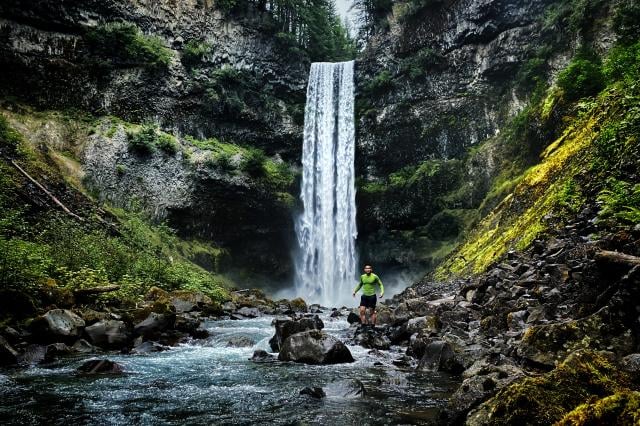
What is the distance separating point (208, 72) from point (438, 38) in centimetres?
1695

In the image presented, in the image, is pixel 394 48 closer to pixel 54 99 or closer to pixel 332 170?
pixel 332 170

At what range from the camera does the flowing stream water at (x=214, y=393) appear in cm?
437

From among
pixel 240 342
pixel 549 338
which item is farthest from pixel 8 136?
pixel 549 338

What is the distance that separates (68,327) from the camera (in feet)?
26.7

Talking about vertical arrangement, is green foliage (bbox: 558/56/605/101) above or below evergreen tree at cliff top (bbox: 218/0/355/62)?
below

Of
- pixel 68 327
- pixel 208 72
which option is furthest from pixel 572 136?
pixel 208 72

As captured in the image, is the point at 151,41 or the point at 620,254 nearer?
the point at 620,254

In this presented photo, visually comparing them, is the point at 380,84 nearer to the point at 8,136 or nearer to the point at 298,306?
the point at 298,306

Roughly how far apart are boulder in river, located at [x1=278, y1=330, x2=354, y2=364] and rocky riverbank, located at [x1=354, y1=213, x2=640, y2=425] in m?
1.27

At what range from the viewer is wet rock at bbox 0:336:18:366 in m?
6.44

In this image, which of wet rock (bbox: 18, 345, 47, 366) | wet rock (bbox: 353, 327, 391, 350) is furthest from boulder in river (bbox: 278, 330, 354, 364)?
wet rock (bbox: 18, 345, 47, 366)

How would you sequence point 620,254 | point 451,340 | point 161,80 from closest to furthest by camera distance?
point 620,254 → point 451,340 → point 161,80

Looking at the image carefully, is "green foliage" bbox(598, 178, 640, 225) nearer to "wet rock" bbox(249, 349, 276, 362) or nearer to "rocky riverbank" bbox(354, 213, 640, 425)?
"rocky riverbank" bbox(354, 213, 640, 425)

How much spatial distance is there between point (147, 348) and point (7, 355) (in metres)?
2.44
